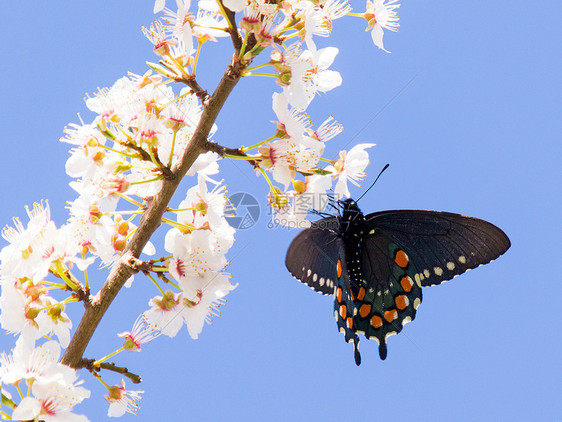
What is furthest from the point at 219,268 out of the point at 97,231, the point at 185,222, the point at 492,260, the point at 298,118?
the point at 492,260

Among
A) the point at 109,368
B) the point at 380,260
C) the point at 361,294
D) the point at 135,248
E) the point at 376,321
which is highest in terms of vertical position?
the point at 380,260

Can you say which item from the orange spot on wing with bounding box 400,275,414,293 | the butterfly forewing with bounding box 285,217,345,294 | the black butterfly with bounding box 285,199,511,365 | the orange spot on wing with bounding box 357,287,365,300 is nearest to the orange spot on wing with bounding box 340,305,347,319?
the black butterfly with bounding box 285,199,511,365

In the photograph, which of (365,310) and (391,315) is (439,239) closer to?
(391,315)

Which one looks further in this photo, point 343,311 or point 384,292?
point 384,292

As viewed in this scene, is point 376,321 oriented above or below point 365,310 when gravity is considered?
below

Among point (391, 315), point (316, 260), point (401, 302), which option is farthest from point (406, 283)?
point (316, 260)

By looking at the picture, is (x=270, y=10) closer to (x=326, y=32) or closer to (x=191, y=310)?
(x=326, y=32)

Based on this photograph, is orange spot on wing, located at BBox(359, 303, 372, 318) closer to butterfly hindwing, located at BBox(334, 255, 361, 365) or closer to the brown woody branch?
butterfly hindwing, located at BBox(334, 255, 361, 365)

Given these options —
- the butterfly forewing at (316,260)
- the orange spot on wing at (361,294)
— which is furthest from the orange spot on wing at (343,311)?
the orange spot on wing at (361,294)
